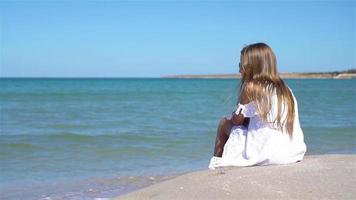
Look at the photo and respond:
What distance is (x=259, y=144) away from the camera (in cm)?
473

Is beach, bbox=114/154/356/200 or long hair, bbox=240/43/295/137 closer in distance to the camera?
beach, bbox=114/154/356/200

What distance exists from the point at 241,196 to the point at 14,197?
2.95 meters

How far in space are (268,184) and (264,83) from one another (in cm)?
95

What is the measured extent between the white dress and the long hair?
4cm

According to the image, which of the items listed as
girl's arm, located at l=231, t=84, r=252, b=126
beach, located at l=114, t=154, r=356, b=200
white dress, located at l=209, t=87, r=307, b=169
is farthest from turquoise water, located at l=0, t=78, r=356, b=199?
beach, located at l=114, t=154, r=356, b=200

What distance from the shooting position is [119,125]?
A: 547 inches

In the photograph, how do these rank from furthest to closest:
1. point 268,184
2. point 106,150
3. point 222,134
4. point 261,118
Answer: point 106,150 → point 222,134 → point 261,118 → point 268,184

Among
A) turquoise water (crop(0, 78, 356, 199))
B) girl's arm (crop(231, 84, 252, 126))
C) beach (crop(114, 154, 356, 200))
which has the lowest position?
turquoise water (crop(0, 78, 356, 199))

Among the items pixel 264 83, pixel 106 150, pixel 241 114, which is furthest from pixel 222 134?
pixel 106 150

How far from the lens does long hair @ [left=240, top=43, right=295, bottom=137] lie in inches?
183

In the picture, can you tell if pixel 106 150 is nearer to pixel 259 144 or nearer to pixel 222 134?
pixel 222 134

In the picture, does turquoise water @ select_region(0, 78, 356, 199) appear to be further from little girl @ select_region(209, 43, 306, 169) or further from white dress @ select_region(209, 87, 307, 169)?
white dress @ select_region(209, 87, 307, 169)

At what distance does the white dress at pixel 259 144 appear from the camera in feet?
15.4

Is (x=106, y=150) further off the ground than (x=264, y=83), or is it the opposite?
(x=264, y=83)
